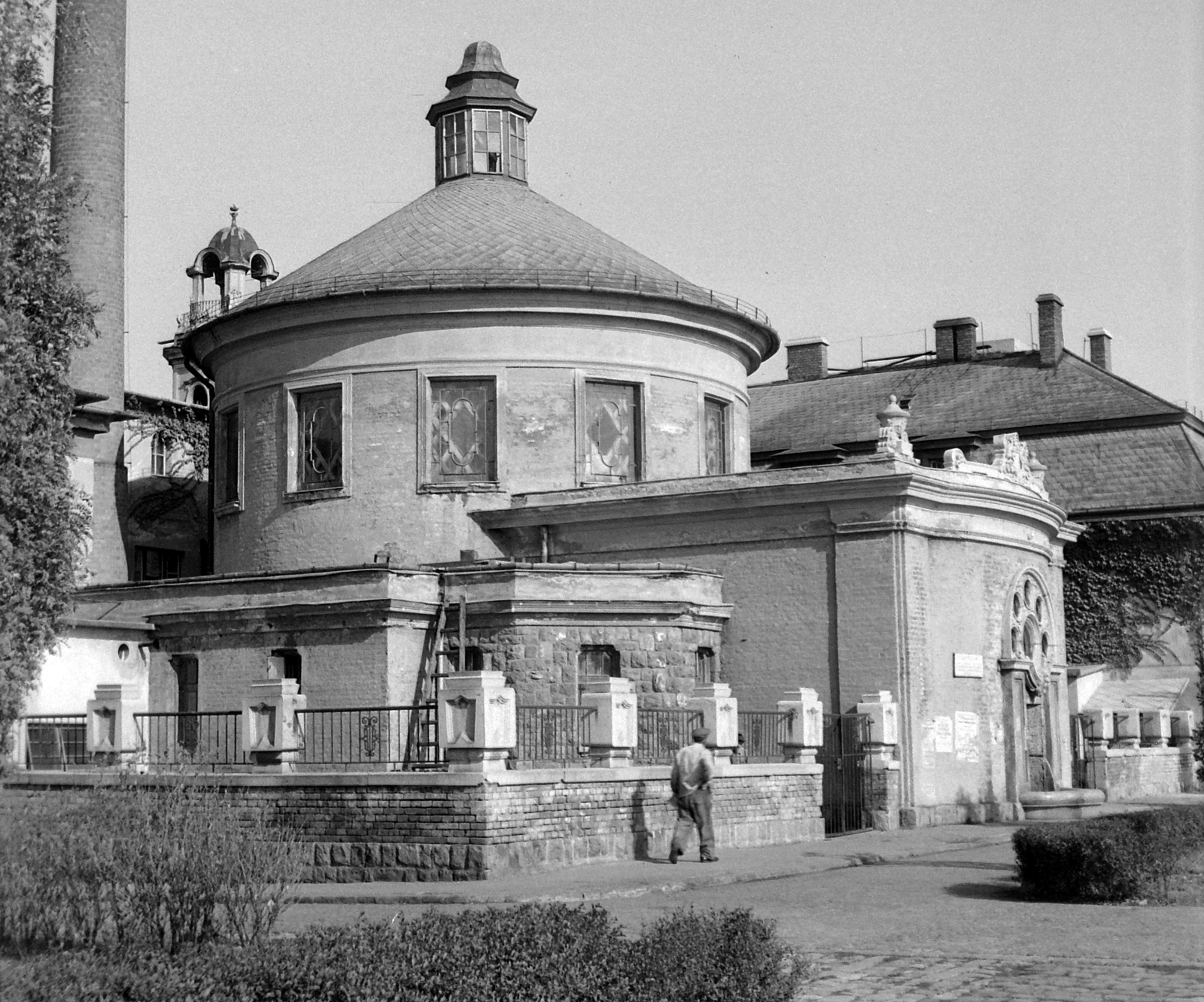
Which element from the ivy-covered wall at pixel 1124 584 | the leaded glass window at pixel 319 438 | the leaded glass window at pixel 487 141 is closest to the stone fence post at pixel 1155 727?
the ivy-covered wall at pixel 1124 584

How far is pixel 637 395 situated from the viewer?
116 ft

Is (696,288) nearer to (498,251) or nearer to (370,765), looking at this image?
(498,251)

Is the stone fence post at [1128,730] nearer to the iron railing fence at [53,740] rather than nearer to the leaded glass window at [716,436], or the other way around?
the leaded glass window at [716,436]

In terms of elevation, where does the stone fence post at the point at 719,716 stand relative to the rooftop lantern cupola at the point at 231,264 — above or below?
below

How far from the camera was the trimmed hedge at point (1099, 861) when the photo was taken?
56.1ft

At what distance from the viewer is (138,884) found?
42.1ft

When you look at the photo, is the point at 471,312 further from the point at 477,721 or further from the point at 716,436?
the point at 477,721

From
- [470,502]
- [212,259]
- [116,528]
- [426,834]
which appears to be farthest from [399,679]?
[212,259]

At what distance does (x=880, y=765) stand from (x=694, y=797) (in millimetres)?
7421

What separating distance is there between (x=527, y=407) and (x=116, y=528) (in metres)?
11.4

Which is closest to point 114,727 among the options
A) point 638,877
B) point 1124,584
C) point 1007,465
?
point 638,877

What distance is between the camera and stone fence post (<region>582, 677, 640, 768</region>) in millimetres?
22688

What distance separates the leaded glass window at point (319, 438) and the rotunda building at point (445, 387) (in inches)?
1.4

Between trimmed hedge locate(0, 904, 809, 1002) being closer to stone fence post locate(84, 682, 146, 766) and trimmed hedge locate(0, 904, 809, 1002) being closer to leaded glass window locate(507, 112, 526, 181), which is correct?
stone fence post locate(84, 682, 146, 766)
